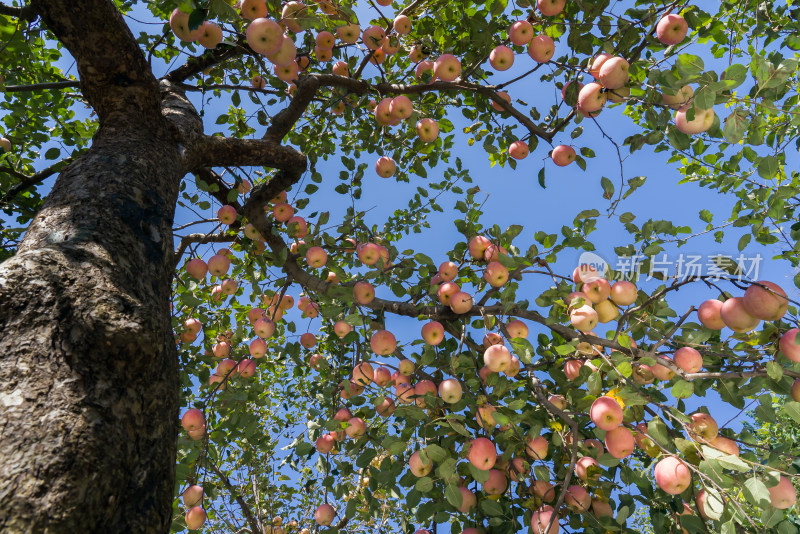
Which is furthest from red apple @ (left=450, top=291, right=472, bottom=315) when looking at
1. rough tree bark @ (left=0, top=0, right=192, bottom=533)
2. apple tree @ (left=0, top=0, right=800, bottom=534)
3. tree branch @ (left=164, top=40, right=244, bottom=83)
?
tree branch @ (left=164, top=40, right=244, bottom=83)

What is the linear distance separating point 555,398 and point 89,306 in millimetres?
2172

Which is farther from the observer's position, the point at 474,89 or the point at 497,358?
the point at 474,89

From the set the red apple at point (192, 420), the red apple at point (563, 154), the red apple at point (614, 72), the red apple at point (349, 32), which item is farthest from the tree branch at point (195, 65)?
the red apple at point (614, 72)

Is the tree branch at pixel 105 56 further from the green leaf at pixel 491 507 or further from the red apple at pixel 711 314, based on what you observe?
the red apple at pixel 711 314

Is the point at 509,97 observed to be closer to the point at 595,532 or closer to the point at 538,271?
the point at 538,271

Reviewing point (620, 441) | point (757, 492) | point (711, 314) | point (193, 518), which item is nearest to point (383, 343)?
point (620, 441)

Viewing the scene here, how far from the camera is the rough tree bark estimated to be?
86 centimetres

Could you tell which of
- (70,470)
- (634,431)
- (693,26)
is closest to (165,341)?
(70,470)

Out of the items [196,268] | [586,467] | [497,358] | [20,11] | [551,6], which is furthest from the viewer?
[196,268]

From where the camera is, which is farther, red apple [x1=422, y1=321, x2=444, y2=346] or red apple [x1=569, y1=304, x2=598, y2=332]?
red apple [x1=422, y1=321, x2=444, y2=346]

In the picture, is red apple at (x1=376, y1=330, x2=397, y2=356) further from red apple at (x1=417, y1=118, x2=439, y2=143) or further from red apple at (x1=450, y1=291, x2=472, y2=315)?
red apple at (x1=417, y1=118, x2=439, y2=143)

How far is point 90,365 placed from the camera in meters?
1.06

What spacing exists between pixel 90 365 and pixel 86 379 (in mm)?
41

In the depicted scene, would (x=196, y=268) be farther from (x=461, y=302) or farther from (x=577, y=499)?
(x=577, y=499)
